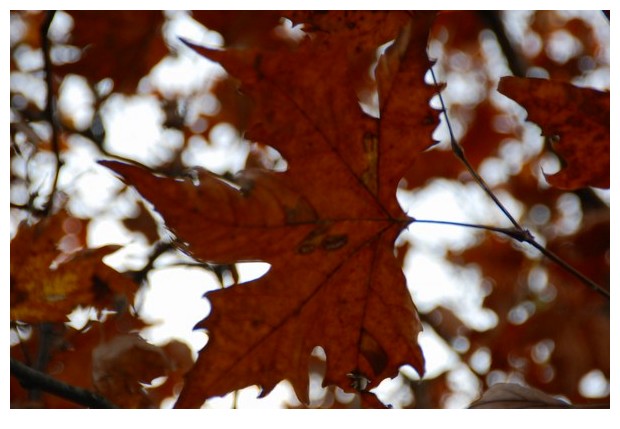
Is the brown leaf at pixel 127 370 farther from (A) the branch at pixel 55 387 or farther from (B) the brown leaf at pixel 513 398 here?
(B) the brown leaf at pixel 513 398

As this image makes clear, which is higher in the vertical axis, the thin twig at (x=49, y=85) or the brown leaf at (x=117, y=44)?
the thin twig at (x=49, y=85)

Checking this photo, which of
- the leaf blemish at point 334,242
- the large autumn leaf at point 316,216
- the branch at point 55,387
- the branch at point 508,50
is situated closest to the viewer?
the large autumn leaf at point 316,216

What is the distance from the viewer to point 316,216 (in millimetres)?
1222

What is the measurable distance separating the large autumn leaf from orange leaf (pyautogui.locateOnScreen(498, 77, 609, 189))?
20 centimetres

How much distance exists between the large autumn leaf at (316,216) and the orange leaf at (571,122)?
7.7 inches

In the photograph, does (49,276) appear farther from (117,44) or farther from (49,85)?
(117,44)

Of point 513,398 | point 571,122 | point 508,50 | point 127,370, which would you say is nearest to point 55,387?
point 127,370

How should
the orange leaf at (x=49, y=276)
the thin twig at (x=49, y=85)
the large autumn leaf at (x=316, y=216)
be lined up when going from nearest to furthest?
the large autumn leaf at (x=316, y=216) < the orange leaf at (x=49, y=276) < the thin twig at (x=49, y=85)

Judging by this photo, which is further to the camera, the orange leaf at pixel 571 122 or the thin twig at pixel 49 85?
the thin twig at pixel 49 85

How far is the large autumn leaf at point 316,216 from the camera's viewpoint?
1.13 meters

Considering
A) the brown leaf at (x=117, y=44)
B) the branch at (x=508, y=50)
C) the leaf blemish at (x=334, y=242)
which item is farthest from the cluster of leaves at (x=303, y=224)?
the branch at (x=508, y=50)

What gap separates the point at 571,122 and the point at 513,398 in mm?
514

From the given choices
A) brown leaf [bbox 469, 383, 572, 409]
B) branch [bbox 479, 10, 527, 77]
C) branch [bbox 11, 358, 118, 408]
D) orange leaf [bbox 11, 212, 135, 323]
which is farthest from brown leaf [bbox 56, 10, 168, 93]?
brown leaf [bbox 469, 383, 572, 409]

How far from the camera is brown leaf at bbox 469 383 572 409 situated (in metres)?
1.22
